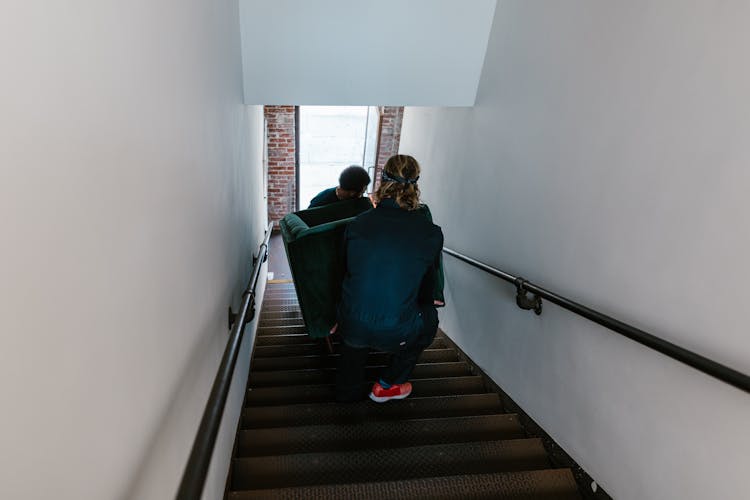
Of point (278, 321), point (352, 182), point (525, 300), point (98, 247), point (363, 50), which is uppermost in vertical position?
point (363, 50)

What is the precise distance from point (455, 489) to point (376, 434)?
513mm

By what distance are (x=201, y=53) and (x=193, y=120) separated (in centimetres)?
28

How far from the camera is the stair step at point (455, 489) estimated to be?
1526 millimetres

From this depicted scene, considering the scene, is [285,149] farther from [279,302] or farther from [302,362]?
[302,362]

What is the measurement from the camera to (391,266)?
1.71 metres

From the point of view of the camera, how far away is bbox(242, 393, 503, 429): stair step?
6.90ft

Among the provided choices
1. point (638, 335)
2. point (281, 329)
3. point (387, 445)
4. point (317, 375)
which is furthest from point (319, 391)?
point (638, 335)

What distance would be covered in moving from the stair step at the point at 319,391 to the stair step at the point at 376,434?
0.97 feet

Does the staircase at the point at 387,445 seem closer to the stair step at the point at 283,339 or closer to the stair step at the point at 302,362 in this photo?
the stair step at the point at 302,362

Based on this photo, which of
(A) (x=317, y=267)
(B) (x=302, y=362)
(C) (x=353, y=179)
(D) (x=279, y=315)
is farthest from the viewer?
(D) (x=279, y=315)

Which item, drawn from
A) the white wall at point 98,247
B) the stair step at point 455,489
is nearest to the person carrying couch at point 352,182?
the white wall at point 98,247

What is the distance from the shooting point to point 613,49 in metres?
1.54

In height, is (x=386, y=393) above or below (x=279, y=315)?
above

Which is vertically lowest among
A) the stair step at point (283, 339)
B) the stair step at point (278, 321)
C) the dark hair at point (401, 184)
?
the stair step at point (278, 321)
